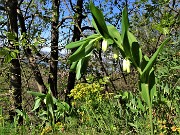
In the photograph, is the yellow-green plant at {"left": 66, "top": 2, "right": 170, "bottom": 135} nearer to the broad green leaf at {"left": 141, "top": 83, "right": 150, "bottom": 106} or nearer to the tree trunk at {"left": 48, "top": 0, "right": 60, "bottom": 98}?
the broad green leaf at {"left": 141, "top": 83, "right": 150, "bottom": 106}

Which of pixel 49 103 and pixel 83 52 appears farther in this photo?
pixel 49 103

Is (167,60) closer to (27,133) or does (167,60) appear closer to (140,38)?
(27,133)

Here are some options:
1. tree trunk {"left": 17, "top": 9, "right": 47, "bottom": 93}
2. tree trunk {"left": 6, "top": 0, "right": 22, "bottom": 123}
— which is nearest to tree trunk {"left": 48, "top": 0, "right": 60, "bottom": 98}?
tree trunk {"left": 17, "top": 9, "right": 47, "bottom": 93}

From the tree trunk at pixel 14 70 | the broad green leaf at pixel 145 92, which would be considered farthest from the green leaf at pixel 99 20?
the tree trunk at pixel 14 70

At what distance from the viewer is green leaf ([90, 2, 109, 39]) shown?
1238mm

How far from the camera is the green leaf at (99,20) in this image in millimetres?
1238

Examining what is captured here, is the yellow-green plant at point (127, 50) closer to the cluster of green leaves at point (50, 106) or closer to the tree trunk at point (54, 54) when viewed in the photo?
the cluster of green leaves at point (50, 106)

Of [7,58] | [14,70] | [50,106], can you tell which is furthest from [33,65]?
[50,106]

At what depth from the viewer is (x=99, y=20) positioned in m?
1.27

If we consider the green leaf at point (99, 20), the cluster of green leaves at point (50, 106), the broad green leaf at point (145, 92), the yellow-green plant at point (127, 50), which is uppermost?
the green leaf at point (99, 20)

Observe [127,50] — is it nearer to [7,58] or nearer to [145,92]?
[145,92]

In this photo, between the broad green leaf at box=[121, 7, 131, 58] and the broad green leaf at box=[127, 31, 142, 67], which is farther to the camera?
the broad green leaf at box=[127, 31, 142, 67]

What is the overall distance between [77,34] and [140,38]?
172 centimetres

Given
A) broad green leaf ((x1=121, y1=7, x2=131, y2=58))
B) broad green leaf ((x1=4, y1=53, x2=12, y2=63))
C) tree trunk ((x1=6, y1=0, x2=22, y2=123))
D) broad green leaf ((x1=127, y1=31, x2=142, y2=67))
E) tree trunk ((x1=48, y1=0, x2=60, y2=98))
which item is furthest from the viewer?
tree trunk ((x1=48, y1=0, x2=60, y2=98))
